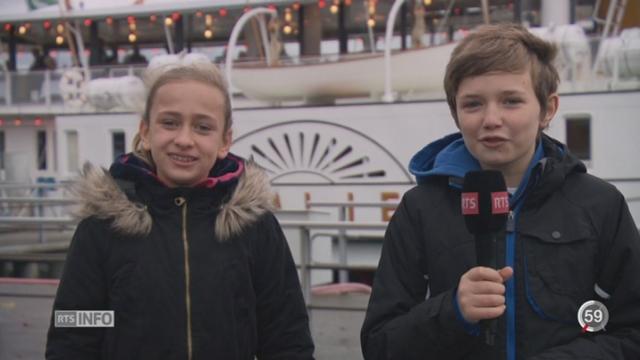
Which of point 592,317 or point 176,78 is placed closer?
point 592,317

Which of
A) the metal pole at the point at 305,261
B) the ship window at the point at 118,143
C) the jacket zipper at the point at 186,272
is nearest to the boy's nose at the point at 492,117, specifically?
the jacket zipper at the point at 186,272

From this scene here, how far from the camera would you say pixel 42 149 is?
1836cm

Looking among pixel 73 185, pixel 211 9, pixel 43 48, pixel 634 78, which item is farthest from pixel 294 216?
pixel 43 48

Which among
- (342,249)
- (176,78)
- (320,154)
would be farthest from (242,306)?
(320,154)

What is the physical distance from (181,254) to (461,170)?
751 millimetres

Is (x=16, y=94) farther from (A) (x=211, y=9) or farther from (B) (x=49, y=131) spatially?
(A) (x=211, y=9)

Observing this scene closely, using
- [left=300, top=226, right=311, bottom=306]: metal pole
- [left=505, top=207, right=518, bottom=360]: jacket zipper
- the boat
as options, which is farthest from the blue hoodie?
the boat

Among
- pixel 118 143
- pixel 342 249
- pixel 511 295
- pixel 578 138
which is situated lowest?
pixel 342 249

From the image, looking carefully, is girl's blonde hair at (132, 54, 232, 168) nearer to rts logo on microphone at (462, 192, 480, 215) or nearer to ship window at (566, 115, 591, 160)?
rts logo on microphone at (462, 192, 480, 215)

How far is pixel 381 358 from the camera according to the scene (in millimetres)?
1805

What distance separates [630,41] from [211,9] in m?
8.16

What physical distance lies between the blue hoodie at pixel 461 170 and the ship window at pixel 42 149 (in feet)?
56.3

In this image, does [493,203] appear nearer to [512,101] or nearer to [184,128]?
[512,101]

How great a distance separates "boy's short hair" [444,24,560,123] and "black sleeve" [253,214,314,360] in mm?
660
